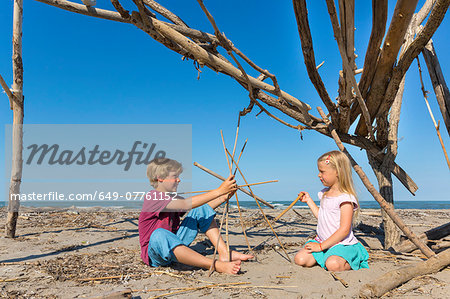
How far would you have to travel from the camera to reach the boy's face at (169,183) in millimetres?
2641

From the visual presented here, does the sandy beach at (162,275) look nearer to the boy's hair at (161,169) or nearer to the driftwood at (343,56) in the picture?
the boy's hair at (161,169)

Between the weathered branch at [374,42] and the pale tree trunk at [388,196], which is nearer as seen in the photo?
the weathered branch at [374,42]

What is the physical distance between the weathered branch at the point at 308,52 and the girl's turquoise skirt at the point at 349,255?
1250mm

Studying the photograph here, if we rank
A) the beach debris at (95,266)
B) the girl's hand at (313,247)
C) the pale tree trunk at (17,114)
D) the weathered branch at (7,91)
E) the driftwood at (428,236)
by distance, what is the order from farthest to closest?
1. the pale tree trunk at (17,114)
2. the weathered branch at (7,91)
3. the driftwood at (428,236)
4. the girl's hand at (313,247)
5. the beach debris at (95,266)

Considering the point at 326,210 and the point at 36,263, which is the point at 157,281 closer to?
the point at 36,263

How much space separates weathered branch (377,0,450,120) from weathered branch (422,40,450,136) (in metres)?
0.48

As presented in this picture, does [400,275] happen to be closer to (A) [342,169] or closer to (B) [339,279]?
(B) [339,279]

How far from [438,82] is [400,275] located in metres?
2.05

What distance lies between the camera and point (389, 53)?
2.42m

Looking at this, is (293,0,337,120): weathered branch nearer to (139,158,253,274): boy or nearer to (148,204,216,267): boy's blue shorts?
(139,158,253,274): boy

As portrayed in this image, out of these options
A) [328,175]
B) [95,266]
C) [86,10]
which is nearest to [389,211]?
[328,175]

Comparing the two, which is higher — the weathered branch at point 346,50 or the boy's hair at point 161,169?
the weathered branch at point 346,50

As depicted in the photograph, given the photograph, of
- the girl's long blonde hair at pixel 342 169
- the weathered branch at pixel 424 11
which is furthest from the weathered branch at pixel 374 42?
the weathered branch at pixel 424 11

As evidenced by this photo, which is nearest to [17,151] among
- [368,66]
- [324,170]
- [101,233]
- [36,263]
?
[101,233]
